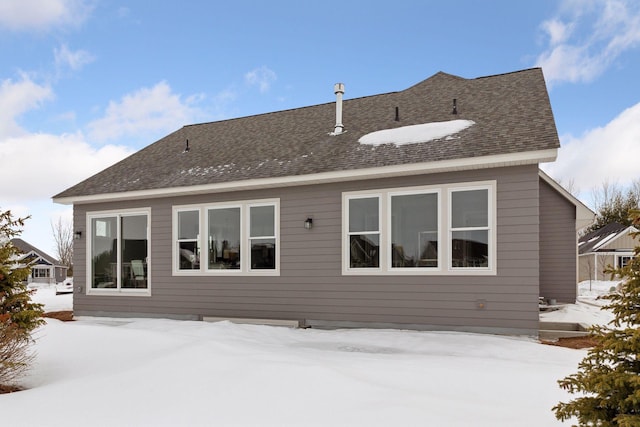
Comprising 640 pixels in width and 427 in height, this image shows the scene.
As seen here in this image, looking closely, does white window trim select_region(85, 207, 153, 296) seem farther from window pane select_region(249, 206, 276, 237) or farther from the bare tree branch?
the bare tree branch

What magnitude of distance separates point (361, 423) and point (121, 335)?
4682mm

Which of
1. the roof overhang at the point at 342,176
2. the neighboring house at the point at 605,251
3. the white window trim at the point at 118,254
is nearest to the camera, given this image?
the roof overhang at the point at 342,176

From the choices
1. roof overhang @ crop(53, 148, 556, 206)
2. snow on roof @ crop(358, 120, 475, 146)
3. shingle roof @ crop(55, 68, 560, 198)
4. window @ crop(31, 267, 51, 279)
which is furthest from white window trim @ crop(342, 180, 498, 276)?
window @ crop(31, 267, 51, 279)

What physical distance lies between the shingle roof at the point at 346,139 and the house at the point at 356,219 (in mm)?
55

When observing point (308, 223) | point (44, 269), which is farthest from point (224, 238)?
point (44, 269)

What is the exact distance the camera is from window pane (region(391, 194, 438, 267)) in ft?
27.0

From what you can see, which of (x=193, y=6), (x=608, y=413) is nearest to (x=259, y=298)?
(x=608, y=413)

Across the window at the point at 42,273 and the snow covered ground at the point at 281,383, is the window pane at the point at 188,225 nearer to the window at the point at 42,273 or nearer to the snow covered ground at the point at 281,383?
the snow covered ground at the point at 281,383

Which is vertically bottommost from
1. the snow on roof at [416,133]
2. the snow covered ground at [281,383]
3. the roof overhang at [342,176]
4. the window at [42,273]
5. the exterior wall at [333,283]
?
the window at [42,273]

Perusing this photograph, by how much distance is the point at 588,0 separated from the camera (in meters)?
17.1

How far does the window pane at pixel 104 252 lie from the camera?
1131 centimetres

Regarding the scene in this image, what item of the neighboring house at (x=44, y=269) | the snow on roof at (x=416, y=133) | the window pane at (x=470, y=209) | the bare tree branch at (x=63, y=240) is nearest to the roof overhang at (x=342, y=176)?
the window pane at (x=470, y=209)

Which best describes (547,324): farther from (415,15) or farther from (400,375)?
(415,15)

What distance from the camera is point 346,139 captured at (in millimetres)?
10281
